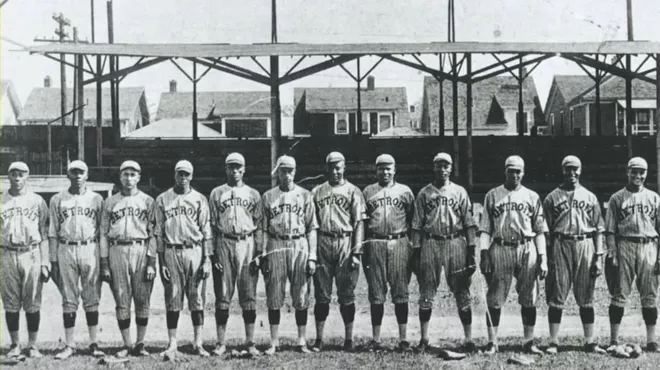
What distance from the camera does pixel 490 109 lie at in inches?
1312

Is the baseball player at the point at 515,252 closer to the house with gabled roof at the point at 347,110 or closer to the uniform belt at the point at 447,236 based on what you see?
the uniform belt at the point at 447,236

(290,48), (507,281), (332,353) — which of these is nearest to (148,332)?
(332,353)

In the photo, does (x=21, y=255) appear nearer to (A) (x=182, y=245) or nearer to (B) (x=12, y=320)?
(B) (x=12, y=320)

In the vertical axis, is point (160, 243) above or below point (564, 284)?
above

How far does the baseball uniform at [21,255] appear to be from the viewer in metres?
6.63

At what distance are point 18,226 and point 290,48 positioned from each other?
317 inches

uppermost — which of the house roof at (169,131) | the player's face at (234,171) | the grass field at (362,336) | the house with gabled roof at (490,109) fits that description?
the house with gabled roof at (490,109)

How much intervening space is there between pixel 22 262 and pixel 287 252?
269 cm

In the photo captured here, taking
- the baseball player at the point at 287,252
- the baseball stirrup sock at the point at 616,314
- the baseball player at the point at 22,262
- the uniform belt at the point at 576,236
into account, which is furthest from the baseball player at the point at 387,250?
the baseball player at the point at 22,262

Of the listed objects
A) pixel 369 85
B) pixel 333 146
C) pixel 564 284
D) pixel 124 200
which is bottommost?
pixel 564 284

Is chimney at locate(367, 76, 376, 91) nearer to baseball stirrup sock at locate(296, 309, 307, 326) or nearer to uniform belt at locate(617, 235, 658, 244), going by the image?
uniform belt at locate(617, 235, 658, 244)

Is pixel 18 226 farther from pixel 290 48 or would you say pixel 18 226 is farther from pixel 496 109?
pixel 496 109

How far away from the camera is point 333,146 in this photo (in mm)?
17141

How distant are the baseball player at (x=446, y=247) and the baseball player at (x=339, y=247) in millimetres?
656
